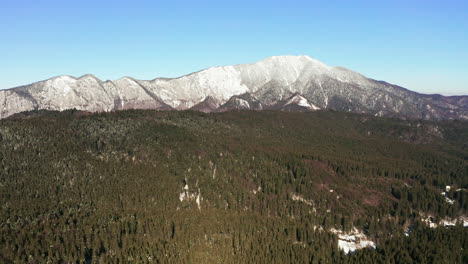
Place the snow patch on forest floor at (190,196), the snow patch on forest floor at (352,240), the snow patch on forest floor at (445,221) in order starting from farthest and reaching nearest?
1. the snow patch on forest floor at (445,221)
2. the snow patch on forest floor at (190,196)
3. the snow patch on forest floor at (352,240)

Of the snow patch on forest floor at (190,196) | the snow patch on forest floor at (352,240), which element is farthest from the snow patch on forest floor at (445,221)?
the snow patch on forest floor at (190,196)

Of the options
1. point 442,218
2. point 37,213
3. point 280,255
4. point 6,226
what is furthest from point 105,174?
point 442,218

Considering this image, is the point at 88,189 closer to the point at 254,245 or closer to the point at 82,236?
the point at 82,236

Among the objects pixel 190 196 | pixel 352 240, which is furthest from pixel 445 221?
pixel 190 196

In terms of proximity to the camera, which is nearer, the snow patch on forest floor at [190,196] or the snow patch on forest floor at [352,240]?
the snow patch on forest floor at [352,240]

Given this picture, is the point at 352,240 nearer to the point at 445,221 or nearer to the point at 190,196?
the point at 445,221

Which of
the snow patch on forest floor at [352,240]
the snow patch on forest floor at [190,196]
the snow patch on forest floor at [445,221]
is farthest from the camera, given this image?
the snow patch on forest floor at [445,221]

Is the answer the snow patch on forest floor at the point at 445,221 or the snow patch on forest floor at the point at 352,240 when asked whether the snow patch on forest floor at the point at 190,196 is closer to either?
the snow patch on forest floor at the point at 352,240

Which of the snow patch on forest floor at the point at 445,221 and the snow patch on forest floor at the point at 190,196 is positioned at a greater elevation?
the snow patch on forest floor at the point at 190,196

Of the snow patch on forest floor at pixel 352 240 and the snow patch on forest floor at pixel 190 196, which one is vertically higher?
the snow patch on forest floor at pixel 190 196
